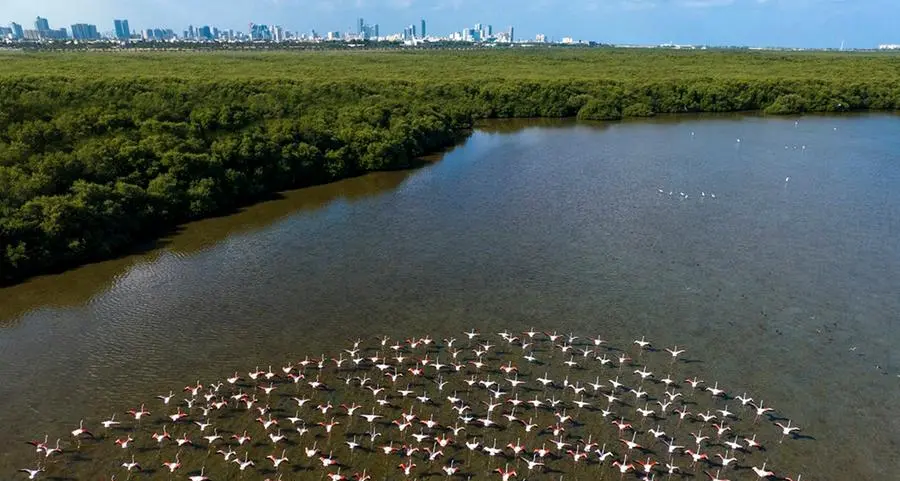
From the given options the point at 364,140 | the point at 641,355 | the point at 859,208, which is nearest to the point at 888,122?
the point at 859,208

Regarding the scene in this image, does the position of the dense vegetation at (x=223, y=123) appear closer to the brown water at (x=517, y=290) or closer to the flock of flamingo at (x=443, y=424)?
the brown water at (x=517, y=290)

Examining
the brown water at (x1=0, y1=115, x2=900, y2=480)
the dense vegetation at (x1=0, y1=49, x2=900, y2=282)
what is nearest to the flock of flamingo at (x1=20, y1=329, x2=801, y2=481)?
the brown water at (x1=0, y1=115, x2=900, y2=480)

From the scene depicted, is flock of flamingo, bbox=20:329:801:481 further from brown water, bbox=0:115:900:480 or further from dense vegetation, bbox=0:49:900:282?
dense vegetation, bbox=0:49:900:282

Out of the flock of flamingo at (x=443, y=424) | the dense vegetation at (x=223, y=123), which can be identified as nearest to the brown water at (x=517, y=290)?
the flock of flamingo at (x=443, y=424)

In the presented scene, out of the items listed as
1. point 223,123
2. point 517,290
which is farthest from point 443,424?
point 223,123

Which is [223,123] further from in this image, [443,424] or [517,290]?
[443,424]

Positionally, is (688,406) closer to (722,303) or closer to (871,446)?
(871,446)
